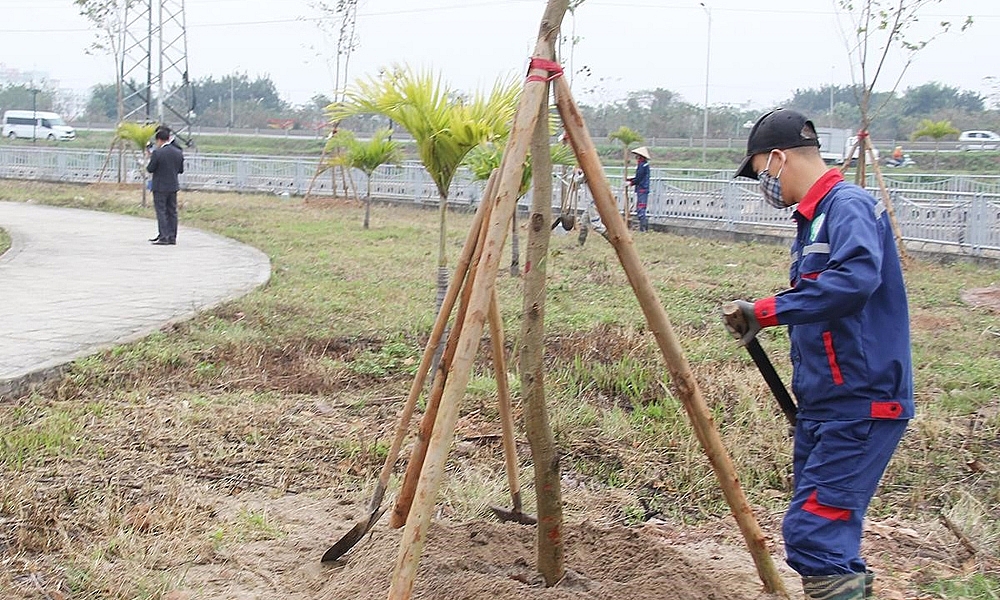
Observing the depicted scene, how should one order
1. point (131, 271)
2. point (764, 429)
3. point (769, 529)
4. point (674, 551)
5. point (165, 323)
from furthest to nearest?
point (131, 271) < point (165, 323) < point (764, 429) < point (769, 529) < point (674, 551)

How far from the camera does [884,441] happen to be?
10.0 ft

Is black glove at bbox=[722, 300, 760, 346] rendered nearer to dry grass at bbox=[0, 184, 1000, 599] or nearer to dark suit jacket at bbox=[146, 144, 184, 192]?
dry grass at bbox=[0, 184, 1000, 599]

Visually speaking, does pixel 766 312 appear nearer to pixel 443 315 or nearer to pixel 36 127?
pixel 443 315

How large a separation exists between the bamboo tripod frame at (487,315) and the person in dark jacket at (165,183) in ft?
39.3

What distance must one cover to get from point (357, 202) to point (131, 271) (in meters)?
13.3

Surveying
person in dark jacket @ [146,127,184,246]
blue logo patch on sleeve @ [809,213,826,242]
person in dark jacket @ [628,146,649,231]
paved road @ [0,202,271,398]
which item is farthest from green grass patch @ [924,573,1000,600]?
person in dark jacket @ [628,146,649,231]

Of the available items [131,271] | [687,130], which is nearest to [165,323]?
[131,271]

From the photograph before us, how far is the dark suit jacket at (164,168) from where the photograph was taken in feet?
47.4

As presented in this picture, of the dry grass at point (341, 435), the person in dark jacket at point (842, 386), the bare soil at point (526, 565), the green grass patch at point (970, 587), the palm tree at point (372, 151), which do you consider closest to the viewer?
the person in dark jacket at point (842, 386)

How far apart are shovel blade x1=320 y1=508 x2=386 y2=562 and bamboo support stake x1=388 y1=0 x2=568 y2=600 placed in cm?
77

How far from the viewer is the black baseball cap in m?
3.20

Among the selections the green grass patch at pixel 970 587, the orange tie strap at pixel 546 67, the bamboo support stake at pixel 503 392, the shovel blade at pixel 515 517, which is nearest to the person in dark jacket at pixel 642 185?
the shovel blade at pixel 515 517

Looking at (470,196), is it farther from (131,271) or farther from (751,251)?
(131,271)

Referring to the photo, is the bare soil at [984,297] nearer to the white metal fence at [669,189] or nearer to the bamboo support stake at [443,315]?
the white metal fence at [669,189]
